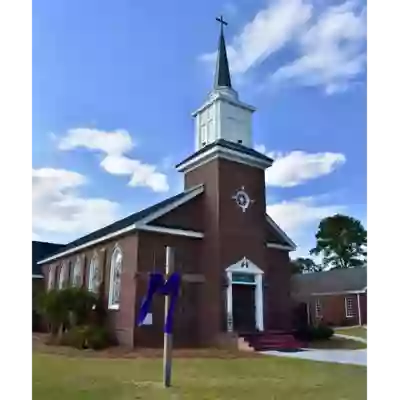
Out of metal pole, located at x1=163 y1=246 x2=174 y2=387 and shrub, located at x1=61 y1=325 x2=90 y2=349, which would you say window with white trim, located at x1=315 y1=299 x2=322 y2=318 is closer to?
metal pole, located at x1=163 y1=246 x2=174 y2=387

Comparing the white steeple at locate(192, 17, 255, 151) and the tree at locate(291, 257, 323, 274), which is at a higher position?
the white steeple at locate(192, 17, 255, 151)

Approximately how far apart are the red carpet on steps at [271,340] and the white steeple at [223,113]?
678mm

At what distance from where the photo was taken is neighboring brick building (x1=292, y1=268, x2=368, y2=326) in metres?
1.34

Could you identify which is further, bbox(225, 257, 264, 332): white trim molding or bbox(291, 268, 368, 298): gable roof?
bbox(225, 257, 264, 332): white trim molding

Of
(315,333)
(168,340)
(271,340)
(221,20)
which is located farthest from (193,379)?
(221,20)

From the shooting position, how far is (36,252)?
1.63 metres

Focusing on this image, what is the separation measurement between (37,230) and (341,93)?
1129mm

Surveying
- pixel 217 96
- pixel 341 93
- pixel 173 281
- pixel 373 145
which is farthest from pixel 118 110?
pixel 373 145

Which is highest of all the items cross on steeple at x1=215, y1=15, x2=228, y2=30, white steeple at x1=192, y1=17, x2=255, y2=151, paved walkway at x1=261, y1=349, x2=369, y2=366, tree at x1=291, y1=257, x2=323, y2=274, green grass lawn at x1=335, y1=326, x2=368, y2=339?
cross on steeple at x1=215, y1=15, x2=228, y2=30

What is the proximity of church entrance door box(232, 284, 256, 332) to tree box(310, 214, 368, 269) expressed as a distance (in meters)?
0.31

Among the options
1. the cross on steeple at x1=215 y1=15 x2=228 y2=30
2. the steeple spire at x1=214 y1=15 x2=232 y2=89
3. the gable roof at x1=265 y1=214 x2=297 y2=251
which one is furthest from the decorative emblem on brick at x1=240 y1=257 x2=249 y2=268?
the cross on steeple at x1=215 y1=15 x2=228 y2=30

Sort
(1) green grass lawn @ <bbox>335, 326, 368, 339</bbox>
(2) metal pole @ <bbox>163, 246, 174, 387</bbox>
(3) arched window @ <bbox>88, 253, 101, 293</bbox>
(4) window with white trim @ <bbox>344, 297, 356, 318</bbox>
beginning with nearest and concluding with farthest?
(1) green grass lawn @ <bbox>335, 326, 368, 339</bbox>
(4) window with white trim @ <bbox>344, 297, 356, 318</bbox>
(2) metal pole @ <bbox>163, 246, 174, 387</bbox>
(3) arched window @ <bbox>88, 253, 101, 293</bbox>

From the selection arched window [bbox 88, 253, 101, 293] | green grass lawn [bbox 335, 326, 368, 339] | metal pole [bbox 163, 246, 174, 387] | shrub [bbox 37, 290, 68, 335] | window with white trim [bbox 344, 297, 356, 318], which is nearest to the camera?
green grass lawn [bbox 335, 326, 368, 339]
